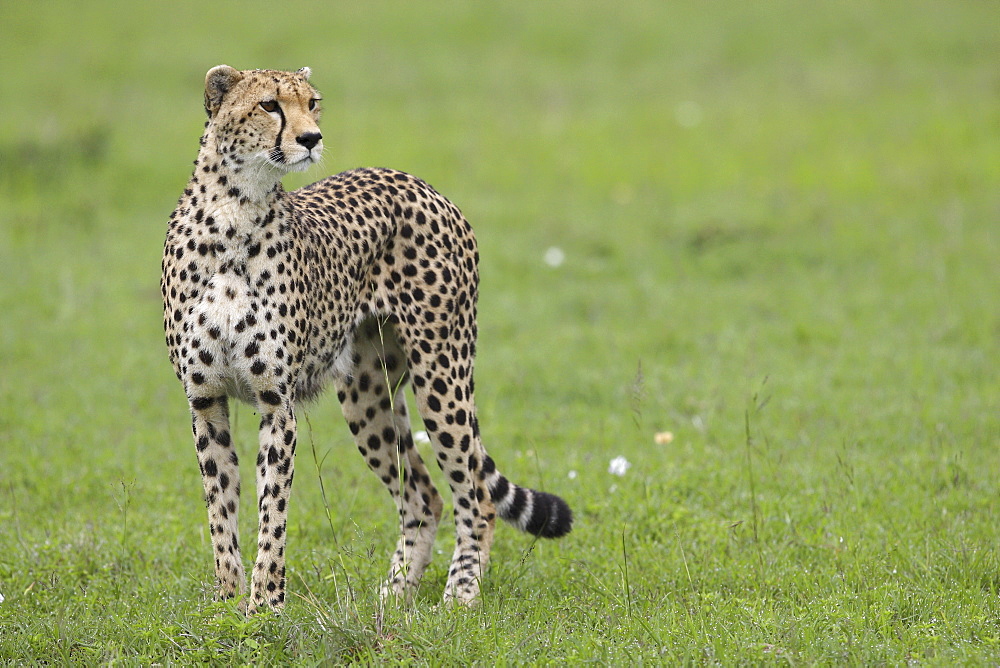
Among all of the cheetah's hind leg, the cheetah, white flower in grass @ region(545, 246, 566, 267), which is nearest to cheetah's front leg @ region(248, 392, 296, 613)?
the cheetah

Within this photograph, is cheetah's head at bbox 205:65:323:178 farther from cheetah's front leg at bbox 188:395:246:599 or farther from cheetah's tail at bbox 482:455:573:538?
cheetah's tail at bbox 482:455:573:538

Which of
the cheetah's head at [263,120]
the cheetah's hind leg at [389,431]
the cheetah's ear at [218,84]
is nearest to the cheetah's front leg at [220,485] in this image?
the cheetah's hind leg at [389,431]

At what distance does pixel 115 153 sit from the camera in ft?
37.0

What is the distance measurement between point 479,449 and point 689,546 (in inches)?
37.2

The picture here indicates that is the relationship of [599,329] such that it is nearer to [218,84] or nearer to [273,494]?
[273,494]

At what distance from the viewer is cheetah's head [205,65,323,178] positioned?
3750 mm

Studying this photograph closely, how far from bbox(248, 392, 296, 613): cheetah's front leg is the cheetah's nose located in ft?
2.76

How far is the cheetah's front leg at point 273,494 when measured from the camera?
155 inches

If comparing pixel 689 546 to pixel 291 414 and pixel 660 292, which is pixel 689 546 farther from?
pixel 660 292

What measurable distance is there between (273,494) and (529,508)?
111 centimetres

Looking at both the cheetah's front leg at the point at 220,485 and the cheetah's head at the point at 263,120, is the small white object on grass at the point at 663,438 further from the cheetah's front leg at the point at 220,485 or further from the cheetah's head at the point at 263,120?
the cheetah's head at the point at 263,120

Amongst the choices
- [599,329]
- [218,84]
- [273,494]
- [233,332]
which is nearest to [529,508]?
[273,494]

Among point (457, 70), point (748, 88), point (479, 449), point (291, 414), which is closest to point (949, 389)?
point (479, 449)

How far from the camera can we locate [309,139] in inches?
147
